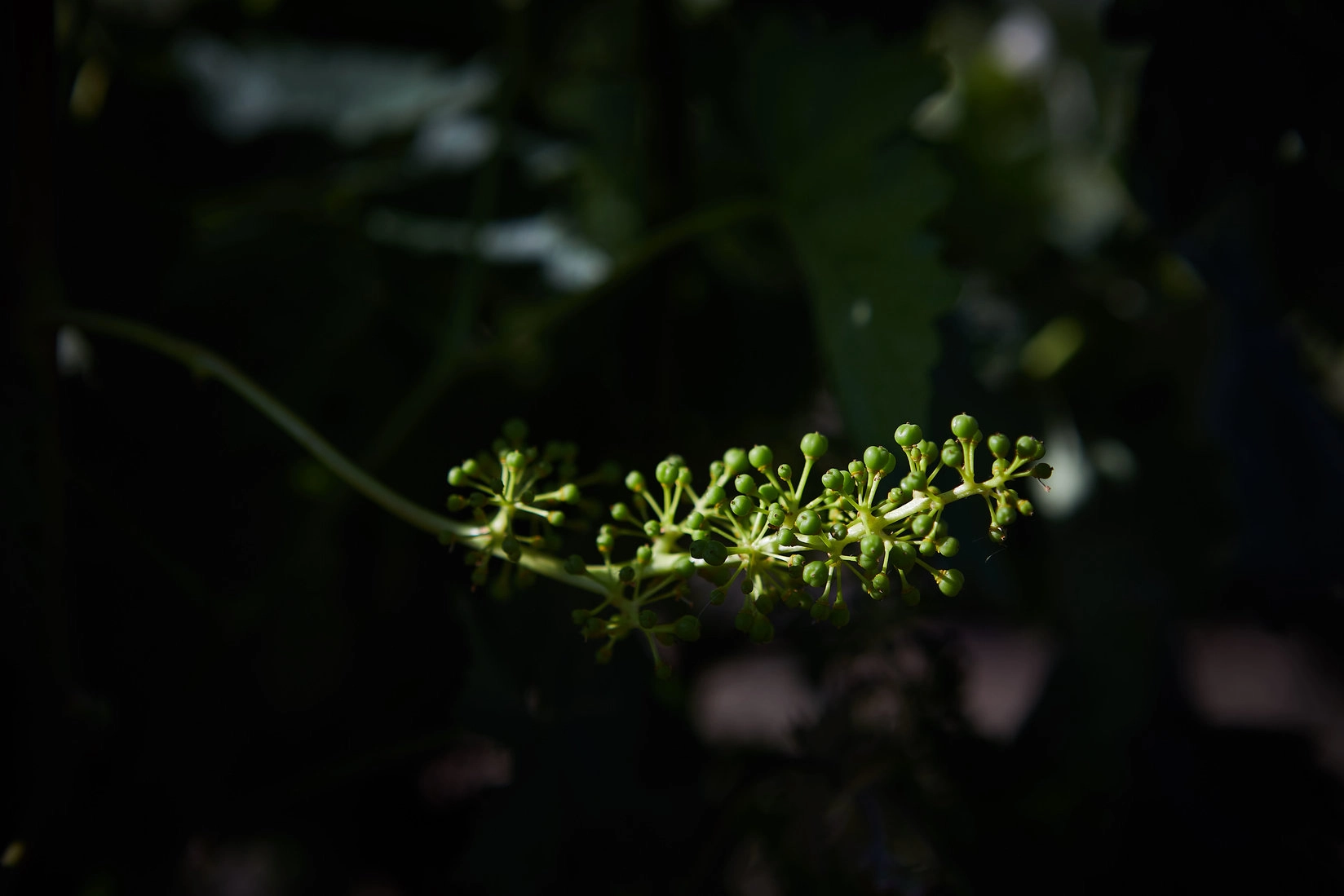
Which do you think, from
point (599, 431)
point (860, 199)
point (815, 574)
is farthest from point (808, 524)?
point (599, 431)

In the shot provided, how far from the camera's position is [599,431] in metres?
0.67

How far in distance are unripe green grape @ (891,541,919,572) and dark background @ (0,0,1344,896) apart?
0.11 m

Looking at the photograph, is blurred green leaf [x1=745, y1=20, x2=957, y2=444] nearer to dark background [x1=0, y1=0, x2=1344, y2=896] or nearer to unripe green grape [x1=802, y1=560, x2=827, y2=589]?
dark background [x1=0, y1=0, x2=1344, y2=896]

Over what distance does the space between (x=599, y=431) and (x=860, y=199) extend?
0.88ft

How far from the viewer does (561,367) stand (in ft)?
2.25

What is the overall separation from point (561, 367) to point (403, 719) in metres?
0.28

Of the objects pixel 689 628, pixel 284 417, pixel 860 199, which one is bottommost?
pixel 689 628

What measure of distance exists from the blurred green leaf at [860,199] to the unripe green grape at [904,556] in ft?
0.28

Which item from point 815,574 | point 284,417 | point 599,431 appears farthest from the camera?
point 599,431

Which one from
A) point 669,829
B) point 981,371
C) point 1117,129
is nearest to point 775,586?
point 669,829

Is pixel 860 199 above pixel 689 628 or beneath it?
above

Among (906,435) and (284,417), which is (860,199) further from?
(284,417)

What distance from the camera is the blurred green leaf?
1.36ft

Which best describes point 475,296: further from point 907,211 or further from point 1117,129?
point 1117,129
